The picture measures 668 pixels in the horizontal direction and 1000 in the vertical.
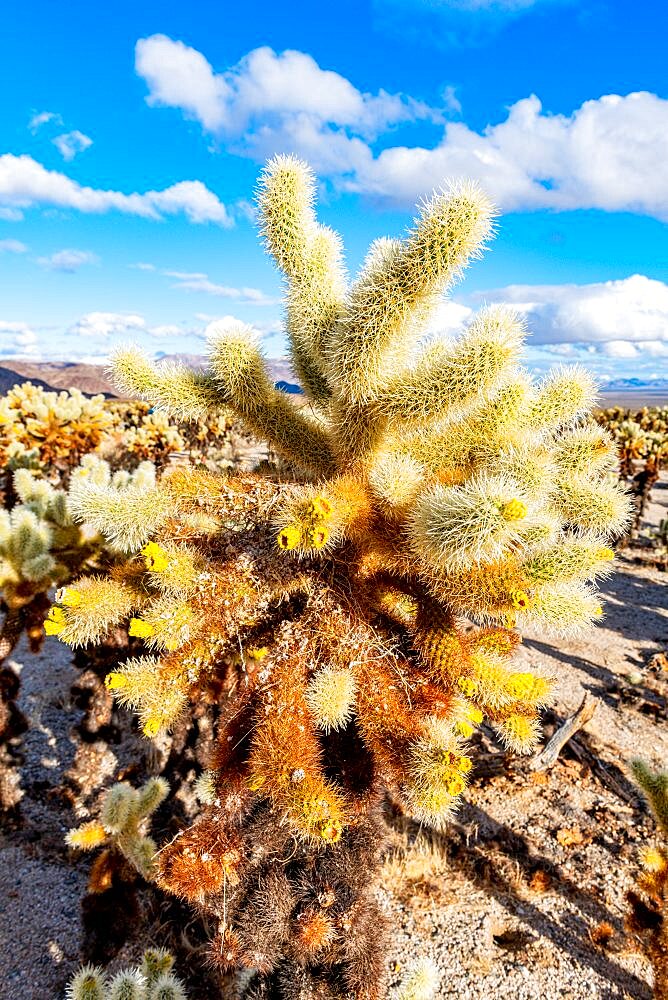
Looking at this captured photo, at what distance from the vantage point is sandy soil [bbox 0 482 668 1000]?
9.96 feet

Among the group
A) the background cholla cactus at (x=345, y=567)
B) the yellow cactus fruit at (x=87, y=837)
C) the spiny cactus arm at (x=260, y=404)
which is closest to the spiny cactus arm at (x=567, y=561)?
the background cholla cactus at (x=345, y=567)

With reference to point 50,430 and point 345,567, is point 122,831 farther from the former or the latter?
point 50,430

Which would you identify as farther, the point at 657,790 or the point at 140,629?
the point at 657,790

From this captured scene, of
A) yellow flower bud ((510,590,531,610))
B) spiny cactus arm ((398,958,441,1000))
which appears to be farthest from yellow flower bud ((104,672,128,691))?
spiny cactus arm ((398,958,441,1000))

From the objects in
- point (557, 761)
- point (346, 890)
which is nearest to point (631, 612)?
point (557, 761)

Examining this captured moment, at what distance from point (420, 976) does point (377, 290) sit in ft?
9.31

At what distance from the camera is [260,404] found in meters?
1.88

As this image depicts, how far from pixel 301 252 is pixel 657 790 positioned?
3130 millimetres

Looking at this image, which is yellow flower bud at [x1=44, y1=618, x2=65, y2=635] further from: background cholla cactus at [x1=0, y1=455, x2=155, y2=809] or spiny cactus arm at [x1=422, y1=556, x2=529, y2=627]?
background cholla cactus at [x1=0, y1=455, x2=155, y2=809]

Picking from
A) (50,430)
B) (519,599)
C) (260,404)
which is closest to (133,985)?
(519,599)

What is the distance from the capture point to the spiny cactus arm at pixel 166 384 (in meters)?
1.90

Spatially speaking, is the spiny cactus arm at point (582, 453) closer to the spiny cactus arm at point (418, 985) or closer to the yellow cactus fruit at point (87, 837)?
the spiny cactus arm at point (418, 985)

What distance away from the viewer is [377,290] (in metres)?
1.46

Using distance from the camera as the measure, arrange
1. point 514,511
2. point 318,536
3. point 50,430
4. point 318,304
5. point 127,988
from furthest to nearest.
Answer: point 50,430 < point 127,988 < point 318,304 < point 318,536 < point 514,511
